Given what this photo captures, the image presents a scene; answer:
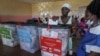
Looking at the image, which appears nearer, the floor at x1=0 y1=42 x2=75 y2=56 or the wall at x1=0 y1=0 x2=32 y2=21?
the floor at x1=0 y1=42 x2=75 y2=56

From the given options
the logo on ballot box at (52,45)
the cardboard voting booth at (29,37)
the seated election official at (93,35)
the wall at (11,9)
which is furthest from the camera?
the wall at (11,9)

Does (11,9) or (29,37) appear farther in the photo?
(11,9)

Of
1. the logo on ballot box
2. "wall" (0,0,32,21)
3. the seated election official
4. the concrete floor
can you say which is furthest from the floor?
"wall" (0,0,32,21)

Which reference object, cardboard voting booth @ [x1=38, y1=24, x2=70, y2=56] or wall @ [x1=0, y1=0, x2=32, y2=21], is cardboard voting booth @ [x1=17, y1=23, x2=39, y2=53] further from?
wall @ [x1=0, y1=0, x2=32, y2=21]

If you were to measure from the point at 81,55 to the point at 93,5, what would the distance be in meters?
0.29

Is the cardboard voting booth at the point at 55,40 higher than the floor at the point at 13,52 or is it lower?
higher

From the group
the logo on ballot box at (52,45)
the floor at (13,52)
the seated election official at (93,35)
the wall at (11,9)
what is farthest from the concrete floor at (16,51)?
the wall at (11,9)

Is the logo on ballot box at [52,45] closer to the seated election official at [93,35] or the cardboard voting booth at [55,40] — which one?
the cardboard voting booth at [55,40]

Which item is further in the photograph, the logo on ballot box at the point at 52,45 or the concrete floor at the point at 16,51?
the concrete floor at the point at 16,51

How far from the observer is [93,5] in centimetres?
72

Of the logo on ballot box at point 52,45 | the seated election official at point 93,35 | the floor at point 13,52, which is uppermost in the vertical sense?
the seated election official at point 93,35

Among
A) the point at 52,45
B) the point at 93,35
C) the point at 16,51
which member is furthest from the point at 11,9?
the point at 93,35

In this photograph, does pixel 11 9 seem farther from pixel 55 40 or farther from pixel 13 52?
pixel 55 40

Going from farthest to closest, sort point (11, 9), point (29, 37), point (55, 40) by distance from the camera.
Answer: point (11, 9), point (29, 37), point (55, 40)
